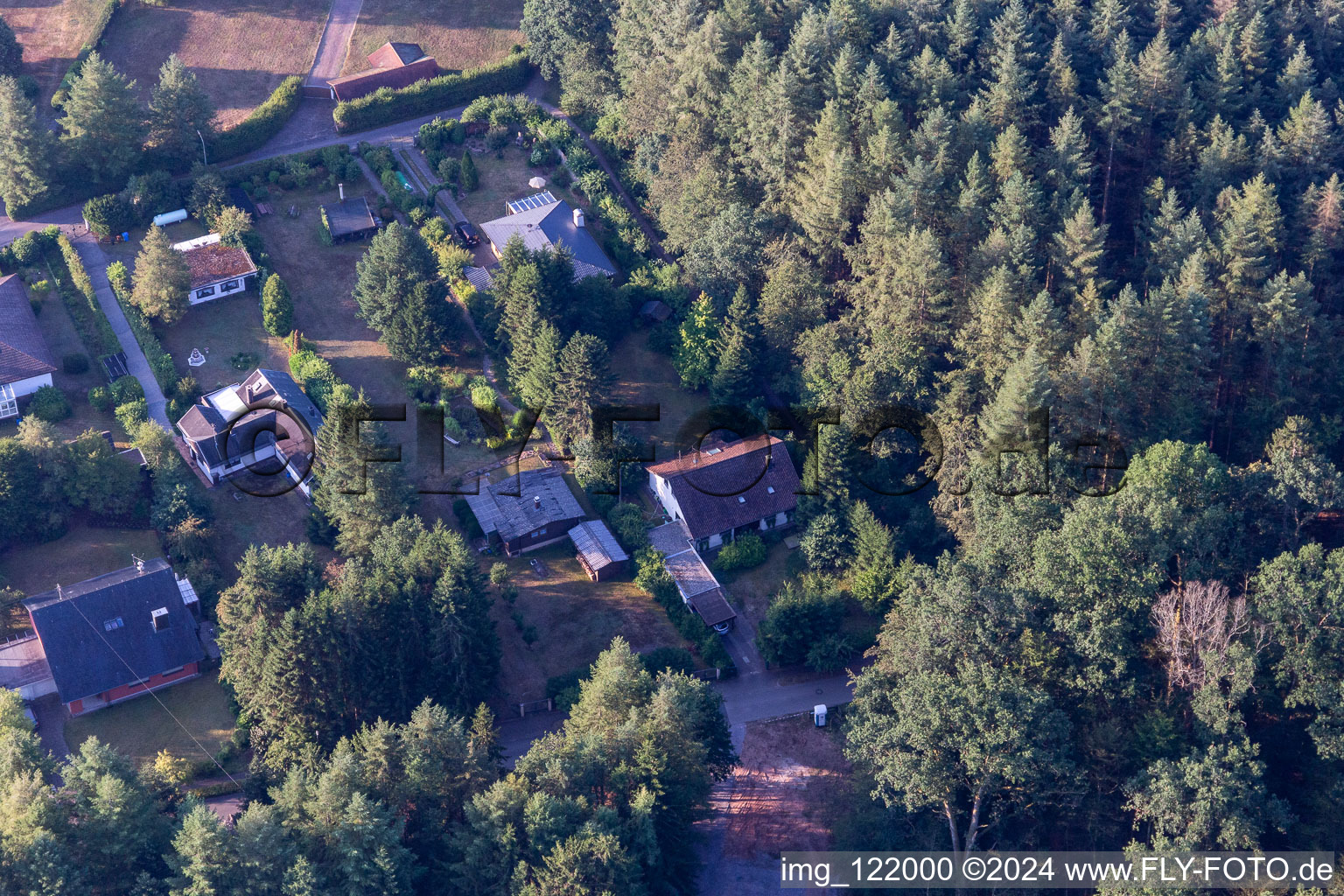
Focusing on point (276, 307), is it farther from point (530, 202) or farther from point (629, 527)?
point (629, 527)

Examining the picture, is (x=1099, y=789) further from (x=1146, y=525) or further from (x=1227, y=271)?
(x=1227, y=271)

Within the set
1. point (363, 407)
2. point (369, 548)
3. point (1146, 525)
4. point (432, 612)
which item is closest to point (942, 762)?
point (1146, 525)

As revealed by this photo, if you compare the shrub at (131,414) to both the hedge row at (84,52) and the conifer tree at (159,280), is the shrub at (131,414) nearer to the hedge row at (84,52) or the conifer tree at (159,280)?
the conifer tree at (159,280)

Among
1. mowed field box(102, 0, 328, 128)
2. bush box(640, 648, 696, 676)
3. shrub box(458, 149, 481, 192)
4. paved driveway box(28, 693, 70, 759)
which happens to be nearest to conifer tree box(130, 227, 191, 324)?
mowed field box(102, 0, 328, 128)

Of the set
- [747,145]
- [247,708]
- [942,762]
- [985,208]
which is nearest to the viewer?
[942,762]

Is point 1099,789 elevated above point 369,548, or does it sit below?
below

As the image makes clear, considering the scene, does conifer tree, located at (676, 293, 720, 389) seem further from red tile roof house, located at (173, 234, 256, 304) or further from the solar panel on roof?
red tile roof house, located at (173, 234, 256, 304)
